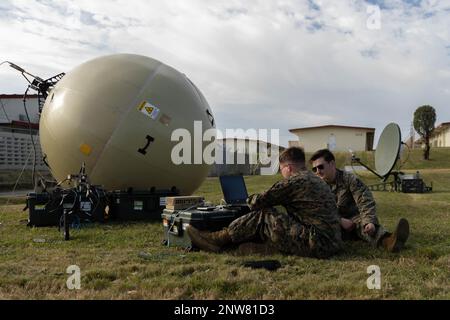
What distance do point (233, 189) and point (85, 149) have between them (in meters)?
3.46

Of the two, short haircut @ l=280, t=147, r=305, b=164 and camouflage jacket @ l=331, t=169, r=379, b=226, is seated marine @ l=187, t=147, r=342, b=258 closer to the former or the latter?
short haircut @ l=280, t=147, r=305, b=164

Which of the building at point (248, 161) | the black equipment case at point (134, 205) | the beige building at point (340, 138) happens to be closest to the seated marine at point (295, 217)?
the black equipment case at point (134, 205)

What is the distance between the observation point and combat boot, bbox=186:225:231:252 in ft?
14.9

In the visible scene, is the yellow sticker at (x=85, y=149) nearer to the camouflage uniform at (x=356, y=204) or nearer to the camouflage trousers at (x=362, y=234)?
the camouflage uniform at (x=356, y=204)

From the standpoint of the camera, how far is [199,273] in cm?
364

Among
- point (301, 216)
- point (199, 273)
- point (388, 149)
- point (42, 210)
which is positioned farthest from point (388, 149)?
point (199, 273)

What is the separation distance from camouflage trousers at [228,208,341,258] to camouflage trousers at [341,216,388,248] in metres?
0.72

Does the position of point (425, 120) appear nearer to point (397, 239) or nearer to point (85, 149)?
point (85, 149)

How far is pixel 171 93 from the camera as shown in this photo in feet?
26.6

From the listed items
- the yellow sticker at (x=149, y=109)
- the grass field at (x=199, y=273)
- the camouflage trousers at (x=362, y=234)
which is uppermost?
the yellow sticker at (x=149, y=109)

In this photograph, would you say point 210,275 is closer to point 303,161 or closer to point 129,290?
point 129,290

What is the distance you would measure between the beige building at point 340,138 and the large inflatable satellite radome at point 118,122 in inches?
1651

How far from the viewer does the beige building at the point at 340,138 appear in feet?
159
